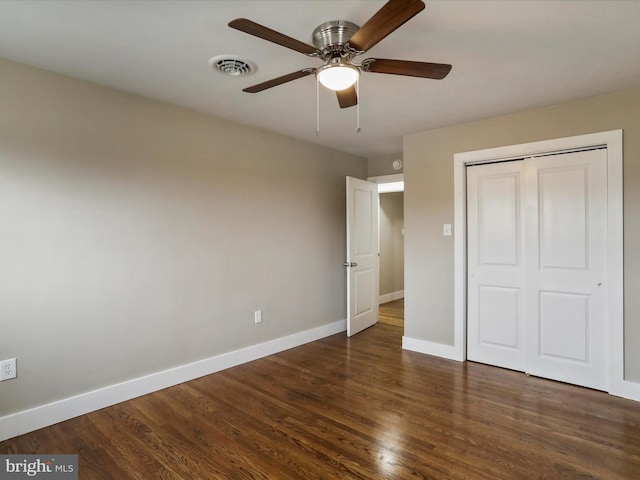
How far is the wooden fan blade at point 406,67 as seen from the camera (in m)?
1.73

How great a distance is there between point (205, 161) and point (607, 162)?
346 cm

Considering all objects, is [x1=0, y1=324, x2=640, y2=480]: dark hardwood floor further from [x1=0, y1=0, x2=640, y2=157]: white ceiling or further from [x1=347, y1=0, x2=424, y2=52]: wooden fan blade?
[x1=0, y1=0, x2=640, y2=157]: white ceiling

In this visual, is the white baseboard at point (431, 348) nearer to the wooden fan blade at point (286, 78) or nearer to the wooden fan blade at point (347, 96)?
the wooden fan blade at point (347, 96)

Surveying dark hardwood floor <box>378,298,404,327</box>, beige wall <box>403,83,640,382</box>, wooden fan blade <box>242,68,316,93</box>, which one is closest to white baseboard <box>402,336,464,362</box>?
beige wall <box>403,83,640,382</box>

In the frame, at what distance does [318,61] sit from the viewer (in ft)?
7.41

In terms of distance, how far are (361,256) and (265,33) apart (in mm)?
3417

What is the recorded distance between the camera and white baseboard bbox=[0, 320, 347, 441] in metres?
2.25

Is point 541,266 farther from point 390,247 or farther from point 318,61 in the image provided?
point 390,247

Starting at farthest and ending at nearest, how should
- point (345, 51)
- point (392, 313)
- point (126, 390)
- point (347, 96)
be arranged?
point (392, 313)
point (126, 390)
point (347, 96)
point (345, 51)

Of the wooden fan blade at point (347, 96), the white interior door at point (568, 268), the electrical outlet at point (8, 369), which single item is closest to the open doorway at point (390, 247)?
the white interior door at point (568, 268)

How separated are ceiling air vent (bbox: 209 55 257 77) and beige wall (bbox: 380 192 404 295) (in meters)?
4.66

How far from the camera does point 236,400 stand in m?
2.71

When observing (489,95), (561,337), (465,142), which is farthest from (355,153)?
(561,337)

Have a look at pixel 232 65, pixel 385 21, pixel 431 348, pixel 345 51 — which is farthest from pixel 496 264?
pixel 232 65
